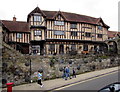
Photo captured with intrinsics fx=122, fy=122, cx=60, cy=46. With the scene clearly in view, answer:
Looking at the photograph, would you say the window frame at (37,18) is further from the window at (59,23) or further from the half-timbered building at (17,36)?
the window at (59,23)

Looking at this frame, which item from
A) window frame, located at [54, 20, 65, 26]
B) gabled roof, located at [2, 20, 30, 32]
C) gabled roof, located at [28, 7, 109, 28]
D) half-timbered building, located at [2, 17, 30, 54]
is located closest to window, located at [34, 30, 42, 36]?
half-timbered building, located at [2, 17, 30, 54]

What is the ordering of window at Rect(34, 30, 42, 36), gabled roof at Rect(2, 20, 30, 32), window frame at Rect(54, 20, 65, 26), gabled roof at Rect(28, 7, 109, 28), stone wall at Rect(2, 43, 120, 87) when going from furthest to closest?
window frame at Rect(54, 20, 65, 26)
gabled roof at Rect(28, 7, 109, 28)
window at Rect(34, 30, 42, 36)
gabled roof at Rect(2, 20, 30, 32)
stone wall at Rect(2, 43, 120, 87)

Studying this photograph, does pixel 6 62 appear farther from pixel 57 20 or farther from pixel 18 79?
pixel 57 20

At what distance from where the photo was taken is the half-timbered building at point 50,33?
22391 mm

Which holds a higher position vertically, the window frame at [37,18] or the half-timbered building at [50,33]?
the window frame at [37,18]

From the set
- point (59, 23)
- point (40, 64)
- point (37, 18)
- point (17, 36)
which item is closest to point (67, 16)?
point (59, 23)

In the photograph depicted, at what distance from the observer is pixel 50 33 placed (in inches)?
912

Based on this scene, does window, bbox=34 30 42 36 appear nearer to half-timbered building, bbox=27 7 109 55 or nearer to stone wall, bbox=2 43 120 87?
half-timbered building, bbox=27 7 109 55

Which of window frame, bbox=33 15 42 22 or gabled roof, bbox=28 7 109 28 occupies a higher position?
gabled roof, bbox=28 7 109 28

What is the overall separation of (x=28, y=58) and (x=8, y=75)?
8.54 ft

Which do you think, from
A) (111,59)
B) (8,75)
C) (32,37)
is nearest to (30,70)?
(8,75)

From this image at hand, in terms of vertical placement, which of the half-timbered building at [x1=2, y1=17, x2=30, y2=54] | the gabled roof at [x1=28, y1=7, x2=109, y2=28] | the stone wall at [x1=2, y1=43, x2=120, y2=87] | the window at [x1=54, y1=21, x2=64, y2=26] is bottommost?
the stone wall at [x1=2, y1=43, x2=120, y2=87]

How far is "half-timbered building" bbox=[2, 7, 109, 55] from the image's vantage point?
22.4 m

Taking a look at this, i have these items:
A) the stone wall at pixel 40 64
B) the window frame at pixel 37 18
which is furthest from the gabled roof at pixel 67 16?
the stone wall at pixel 40 64
